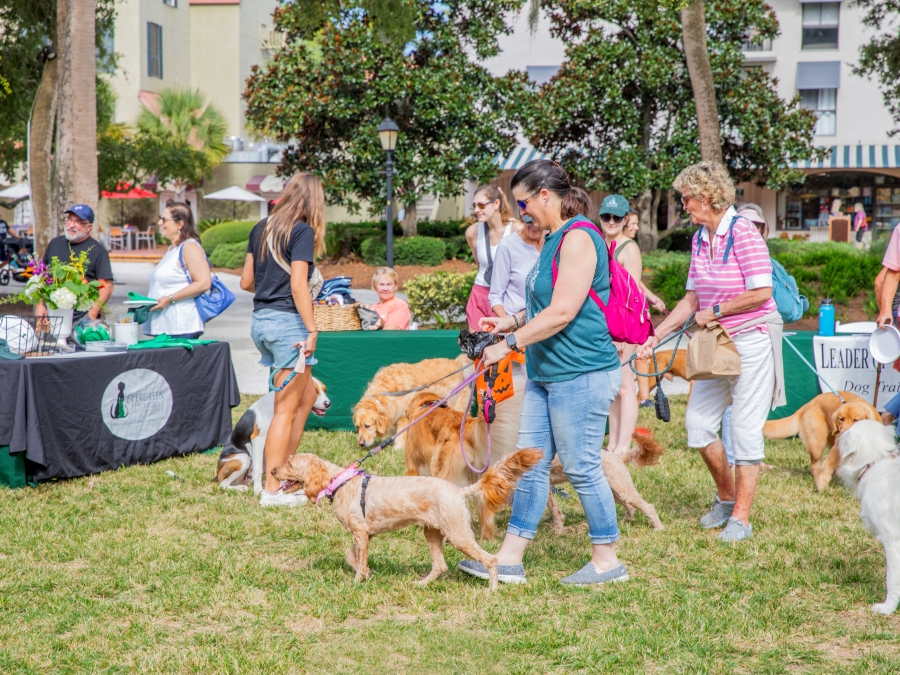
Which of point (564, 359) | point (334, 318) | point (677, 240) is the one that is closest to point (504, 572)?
point (564, 359)

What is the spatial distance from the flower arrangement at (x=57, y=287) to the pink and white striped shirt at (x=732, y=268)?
4.26m

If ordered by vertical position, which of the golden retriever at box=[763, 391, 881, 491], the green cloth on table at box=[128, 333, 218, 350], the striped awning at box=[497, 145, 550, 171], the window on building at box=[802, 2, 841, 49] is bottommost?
the golden retriever at box=[763, 391, 881, 491]

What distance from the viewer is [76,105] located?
462 inches

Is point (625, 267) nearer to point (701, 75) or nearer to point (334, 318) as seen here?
point (334, 318)

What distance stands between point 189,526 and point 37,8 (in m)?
15.0

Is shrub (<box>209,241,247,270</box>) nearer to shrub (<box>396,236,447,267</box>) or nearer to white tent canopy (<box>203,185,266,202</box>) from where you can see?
shrub (<box>396,236,447,267</box>)

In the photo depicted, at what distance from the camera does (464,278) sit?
10102 mm

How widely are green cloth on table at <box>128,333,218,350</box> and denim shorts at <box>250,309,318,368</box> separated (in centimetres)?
173

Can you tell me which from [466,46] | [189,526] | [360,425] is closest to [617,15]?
[466,46]

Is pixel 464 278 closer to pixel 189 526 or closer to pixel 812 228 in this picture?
pixel 189 526

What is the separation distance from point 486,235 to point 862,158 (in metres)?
28.9

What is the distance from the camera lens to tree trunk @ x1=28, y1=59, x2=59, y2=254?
14.9 meters

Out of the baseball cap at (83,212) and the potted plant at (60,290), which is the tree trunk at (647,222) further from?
the potted plant at (60,290)

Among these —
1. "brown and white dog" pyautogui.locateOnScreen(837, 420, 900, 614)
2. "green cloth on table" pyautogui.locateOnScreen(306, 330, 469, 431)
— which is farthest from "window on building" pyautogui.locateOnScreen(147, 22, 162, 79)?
"brown and white dog" pyautogui.locateOnScreen(837, 420, 900, 614)
